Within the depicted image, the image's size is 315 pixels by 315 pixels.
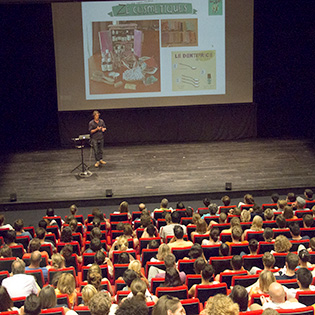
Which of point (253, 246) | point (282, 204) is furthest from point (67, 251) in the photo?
point (282, 204)

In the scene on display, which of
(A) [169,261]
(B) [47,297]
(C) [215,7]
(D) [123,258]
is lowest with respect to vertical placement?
(D) [123,258]

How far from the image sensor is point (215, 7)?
44.5 ft

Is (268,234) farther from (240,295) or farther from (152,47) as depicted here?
(152,47)

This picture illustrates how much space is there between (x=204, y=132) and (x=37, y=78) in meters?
5.09

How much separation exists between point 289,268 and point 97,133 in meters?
7.64

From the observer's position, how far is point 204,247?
6445 mm

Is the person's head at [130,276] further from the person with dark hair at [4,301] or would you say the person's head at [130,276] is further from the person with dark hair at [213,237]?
the person with dark hair at [213,237]

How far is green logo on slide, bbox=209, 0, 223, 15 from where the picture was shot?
13.5 meters

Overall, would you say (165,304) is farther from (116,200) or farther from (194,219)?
(116,200)

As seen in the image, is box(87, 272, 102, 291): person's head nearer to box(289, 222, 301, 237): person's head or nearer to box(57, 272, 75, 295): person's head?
box(57, 272, 75, 295): person's head

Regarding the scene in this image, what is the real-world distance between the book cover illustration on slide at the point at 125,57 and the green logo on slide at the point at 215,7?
Result: 5.01 ft

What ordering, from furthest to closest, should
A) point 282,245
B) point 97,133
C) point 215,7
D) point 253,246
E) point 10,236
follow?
point 215,7 < point 97,133 < point 10,236 < point 253,246 < point 282,245

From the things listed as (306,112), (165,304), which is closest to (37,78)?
(306,112)

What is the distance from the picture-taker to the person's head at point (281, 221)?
694 cm
